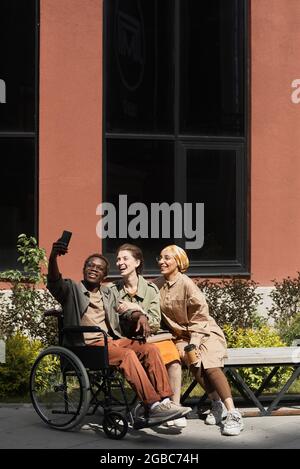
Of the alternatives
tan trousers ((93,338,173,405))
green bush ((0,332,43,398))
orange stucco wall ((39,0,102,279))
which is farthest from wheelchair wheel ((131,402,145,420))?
orange stucco wall ((39,0,102,279))

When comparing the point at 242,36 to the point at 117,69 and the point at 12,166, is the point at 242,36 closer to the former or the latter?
the point at 117,69

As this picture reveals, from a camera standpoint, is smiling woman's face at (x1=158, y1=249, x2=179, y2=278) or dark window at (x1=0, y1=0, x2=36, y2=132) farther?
dark window at (x1=0, y1=0, x2=36, y2=132)

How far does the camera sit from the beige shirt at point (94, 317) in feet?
25.4

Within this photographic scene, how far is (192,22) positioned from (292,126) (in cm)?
197

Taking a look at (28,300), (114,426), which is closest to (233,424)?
(114,426)

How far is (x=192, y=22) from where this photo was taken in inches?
480

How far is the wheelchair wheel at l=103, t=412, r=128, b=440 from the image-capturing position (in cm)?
725

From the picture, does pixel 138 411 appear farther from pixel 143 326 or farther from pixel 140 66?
pixel 140 66

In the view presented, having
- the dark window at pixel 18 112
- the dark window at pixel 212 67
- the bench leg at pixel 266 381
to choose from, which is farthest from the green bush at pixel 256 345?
the dark window at pixel 212 67

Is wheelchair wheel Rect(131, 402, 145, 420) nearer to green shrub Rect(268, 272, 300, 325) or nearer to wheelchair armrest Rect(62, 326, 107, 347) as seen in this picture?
wheelchair armrest Rect(62, 326, 107, 347)

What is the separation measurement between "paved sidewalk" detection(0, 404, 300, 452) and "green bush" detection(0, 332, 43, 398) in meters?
0.81

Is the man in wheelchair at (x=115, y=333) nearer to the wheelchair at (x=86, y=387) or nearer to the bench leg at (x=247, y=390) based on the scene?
the wheelchair at (x=86, y=387)
